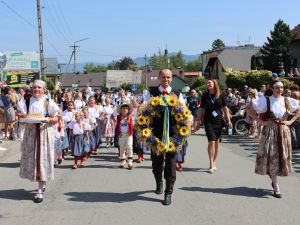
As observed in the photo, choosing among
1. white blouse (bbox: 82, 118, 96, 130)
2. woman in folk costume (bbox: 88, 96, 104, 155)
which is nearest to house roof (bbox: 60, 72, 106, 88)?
woman in folk costume (bbox: 88, 96, 104, 155)

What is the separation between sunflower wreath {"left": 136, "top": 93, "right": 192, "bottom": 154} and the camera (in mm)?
7066

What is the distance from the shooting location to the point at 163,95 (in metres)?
7.16

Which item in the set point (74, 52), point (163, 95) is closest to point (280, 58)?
point (74, 52)

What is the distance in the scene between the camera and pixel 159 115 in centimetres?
715

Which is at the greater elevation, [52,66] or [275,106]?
[52,66]

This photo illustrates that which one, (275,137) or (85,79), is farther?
(85,79)

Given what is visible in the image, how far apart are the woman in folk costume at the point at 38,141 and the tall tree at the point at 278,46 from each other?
1530 inches

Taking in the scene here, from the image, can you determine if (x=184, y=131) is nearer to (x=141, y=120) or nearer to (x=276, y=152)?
(x=141, y=120)

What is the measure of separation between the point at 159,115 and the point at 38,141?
1943 millimetres

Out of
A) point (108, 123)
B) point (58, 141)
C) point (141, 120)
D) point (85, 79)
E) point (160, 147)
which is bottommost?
point (58, 141)

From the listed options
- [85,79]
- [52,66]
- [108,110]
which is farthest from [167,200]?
[85,79]

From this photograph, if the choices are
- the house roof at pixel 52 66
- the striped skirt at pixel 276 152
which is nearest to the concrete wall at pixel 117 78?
the house roof at pixel 52 66

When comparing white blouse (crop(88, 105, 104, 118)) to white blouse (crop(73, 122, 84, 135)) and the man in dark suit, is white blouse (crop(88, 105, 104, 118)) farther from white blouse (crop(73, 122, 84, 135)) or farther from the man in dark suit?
the man in dark suit

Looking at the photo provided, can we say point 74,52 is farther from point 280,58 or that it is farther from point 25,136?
point 25,136
